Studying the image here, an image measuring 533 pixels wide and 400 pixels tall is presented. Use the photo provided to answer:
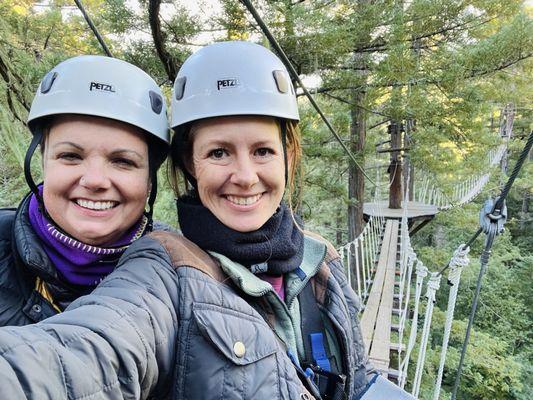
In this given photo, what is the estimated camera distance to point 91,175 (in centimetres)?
72

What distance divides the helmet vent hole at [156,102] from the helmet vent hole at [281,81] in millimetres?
304

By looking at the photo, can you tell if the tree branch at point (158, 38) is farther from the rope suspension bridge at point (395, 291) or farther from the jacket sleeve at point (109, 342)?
the rope suspension bridge at point (395, 291)

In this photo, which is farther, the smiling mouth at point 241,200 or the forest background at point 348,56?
the forest background at point 348,56

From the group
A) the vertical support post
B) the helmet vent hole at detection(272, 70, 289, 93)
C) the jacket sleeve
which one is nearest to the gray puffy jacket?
the jacket sleeve

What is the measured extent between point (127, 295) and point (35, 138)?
52 cm

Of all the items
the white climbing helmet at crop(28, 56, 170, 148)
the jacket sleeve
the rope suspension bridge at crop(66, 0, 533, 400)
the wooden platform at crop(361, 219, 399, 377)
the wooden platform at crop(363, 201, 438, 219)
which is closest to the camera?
the jacket sleeve

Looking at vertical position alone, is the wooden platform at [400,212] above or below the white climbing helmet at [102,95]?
below

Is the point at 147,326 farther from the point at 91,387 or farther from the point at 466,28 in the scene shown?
the point at 466,28

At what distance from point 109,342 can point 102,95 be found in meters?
0.55

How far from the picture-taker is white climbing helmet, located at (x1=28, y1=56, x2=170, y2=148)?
0.76 metres

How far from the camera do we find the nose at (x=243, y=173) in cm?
75

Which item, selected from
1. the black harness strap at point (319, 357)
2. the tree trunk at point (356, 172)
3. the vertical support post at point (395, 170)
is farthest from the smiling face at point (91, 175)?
the vertical support post at point (395, 170)

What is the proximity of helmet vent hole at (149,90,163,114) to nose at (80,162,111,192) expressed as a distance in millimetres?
223

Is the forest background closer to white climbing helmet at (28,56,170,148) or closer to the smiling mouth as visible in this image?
white climbing helmet at (28,56,170,148)
